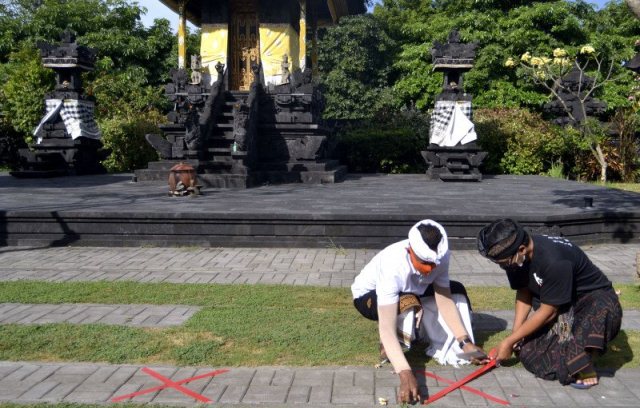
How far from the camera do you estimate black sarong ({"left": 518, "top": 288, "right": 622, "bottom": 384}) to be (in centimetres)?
412

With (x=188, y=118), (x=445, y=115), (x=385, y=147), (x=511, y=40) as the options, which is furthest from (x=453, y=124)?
(x=511, y=40)

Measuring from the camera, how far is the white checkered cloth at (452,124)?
52.6 feet

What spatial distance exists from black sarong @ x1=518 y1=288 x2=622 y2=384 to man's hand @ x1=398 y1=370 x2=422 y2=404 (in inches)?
38.3

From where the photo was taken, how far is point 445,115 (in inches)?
638

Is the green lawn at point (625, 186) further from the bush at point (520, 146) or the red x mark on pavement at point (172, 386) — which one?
the red x mark on pavement at point (172, 386)

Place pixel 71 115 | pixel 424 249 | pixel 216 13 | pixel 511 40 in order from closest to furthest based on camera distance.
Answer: pixel 424 249, pixel 71 115, pixel 216 13, pixel 511 40

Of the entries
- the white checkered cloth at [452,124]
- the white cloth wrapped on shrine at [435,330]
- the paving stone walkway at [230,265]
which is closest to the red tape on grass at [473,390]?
the white cloth wrapped on shrine at [435,330]

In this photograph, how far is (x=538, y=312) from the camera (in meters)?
4.17

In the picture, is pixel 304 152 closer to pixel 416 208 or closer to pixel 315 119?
pixel 315 119

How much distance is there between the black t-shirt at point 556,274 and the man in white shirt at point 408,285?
1.59ft

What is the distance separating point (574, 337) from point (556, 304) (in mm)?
308

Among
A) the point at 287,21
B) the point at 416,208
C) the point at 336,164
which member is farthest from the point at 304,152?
the point at 416,208

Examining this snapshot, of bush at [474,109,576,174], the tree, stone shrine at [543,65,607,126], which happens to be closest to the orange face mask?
the tree

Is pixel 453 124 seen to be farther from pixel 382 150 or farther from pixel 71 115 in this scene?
pixel 71 115
